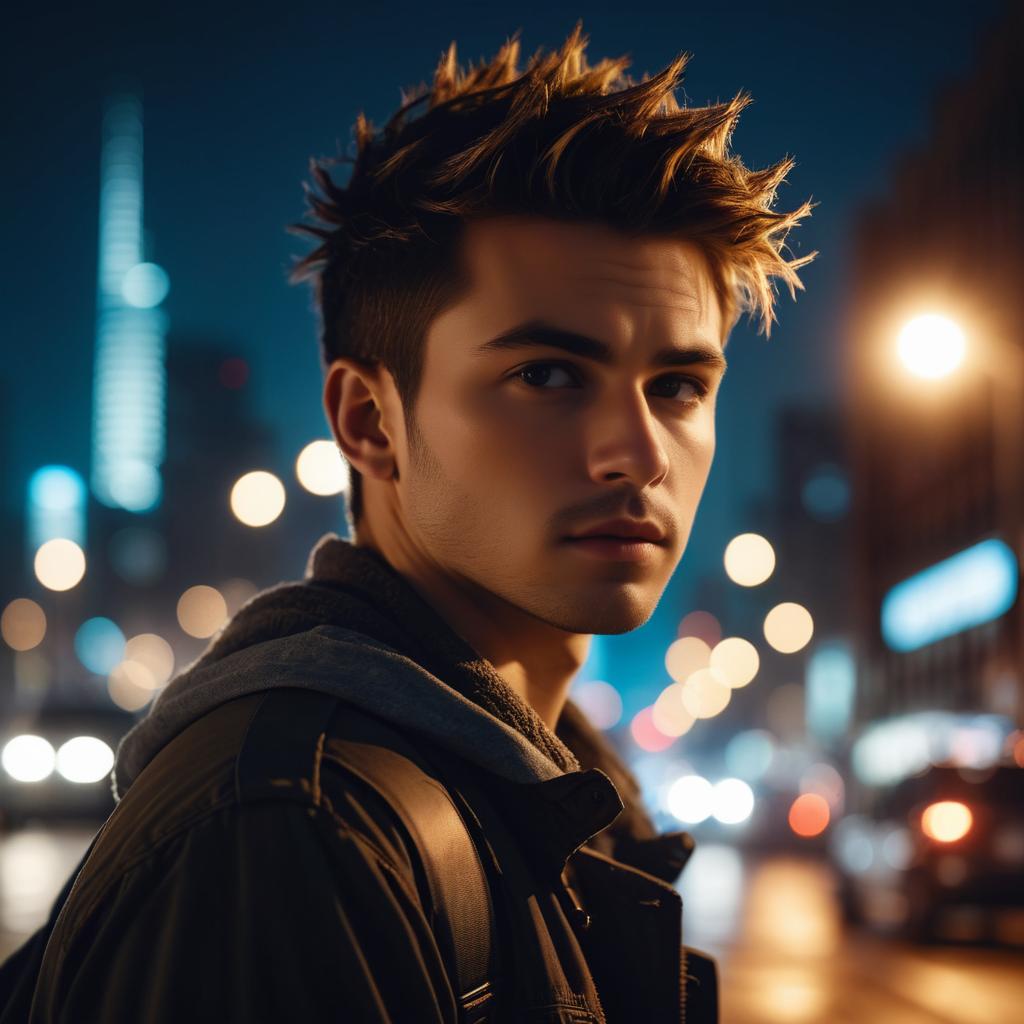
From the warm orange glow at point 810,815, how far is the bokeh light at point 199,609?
5759 cm

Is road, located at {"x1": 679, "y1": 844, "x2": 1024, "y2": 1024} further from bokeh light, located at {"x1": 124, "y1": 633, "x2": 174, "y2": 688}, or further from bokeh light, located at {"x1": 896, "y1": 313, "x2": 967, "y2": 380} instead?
bokeh light, located at {"x1": 124, "y1": 633, "x2": 174, "y2": 688}

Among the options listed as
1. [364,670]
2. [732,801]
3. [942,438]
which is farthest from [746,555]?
[364,670]

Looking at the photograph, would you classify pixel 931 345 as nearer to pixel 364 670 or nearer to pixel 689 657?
pixel 364 670

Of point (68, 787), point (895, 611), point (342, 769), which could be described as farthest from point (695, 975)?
point (895, 611)

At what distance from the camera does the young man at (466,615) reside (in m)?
1.65

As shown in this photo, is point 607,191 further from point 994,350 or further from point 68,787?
point 68,787

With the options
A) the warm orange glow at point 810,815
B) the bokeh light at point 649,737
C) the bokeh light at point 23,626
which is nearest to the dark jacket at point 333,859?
the warm orange glow at point 810,815

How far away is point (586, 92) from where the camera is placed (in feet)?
8.36

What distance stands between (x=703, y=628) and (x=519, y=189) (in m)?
122

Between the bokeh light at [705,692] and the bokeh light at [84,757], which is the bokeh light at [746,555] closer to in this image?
the bokeh light at [84,757]

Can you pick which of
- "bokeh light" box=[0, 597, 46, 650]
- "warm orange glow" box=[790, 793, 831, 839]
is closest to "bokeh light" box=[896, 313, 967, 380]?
"warm orange glow" box=[790, 793, 831, 839]

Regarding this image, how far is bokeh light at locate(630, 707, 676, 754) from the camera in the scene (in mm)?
133625

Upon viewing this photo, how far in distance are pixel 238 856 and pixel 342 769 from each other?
0.20m

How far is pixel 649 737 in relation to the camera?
458 feet
